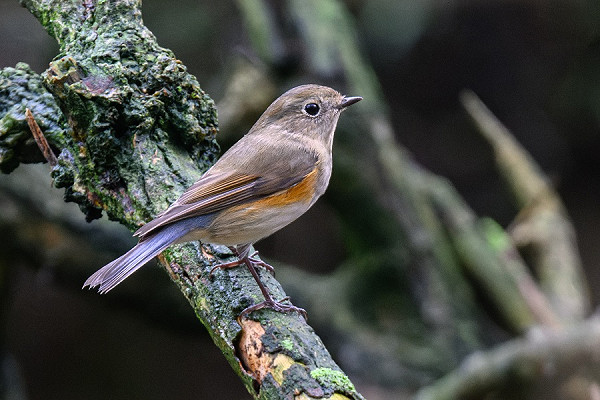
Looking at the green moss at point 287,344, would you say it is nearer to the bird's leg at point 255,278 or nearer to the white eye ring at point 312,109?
the bird's leg at point 255,278

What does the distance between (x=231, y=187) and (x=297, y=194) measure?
0.33 metres

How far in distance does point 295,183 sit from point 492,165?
15.7 ft

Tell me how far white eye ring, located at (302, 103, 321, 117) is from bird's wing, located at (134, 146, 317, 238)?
1.17 feet

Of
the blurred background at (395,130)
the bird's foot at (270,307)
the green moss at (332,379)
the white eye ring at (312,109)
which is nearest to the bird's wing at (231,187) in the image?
the white eye ring at (312,109)

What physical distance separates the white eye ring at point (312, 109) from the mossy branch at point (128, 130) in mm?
737

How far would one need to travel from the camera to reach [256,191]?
3.19 meters

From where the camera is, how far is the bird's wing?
2723 millimetres

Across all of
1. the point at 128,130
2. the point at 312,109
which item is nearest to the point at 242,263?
the point at 128,130

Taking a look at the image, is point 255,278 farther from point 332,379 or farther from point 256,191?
point 332,379

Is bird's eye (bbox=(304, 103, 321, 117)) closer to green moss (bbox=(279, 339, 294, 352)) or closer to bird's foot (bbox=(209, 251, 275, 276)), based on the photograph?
bird's foot (bbox=(209, 251, 275, 276))

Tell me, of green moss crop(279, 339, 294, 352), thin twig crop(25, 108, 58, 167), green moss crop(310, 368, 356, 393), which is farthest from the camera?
thin twig crop(25, 108, 58, 167)

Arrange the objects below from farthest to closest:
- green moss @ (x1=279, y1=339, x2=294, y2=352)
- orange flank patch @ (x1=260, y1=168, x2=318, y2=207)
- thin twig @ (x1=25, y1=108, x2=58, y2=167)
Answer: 1. orange flank patch @ (x1=260, y1=168, x2=318, y2=207)
2. thin twig @ (x1=25, y1=108, x2=58, y2=167)
3. green moss @ (x1=279, y1=339, x2=294, y2=352)

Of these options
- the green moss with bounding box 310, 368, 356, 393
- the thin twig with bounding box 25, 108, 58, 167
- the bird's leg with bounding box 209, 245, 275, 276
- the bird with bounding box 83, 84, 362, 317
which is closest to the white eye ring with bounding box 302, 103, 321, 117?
the bird with bounding box 83, 84, 362, 317

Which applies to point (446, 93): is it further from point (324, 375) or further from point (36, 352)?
point (324, 375)
